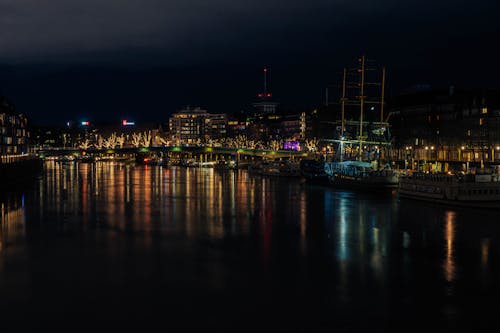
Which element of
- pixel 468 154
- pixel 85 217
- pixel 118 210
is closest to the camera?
pixel 85 217

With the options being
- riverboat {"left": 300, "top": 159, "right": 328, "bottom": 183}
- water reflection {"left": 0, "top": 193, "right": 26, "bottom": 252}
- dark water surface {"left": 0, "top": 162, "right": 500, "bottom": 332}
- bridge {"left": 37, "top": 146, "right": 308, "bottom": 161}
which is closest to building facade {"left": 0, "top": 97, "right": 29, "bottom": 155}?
water reflection {"left": 0, "top": 193, "right": 26, "bottom": 252}

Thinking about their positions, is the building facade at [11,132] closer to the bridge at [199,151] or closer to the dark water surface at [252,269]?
the bridge at [199,151]

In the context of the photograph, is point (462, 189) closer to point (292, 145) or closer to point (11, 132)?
point (11, 132)

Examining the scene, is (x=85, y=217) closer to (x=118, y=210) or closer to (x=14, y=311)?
(x=118, y=210)

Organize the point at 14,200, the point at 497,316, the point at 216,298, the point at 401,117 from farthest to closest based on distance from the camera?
the point at 401,117, the point at 14,200, the point at 216,298, the point at 497,316

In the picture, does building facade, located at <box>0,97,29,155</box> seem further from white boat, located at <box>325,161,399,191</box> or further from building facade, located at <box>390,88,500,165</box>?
building facade, located at <box>390,88,500,165</box>

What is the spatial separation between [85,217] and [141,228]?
7.01 meters

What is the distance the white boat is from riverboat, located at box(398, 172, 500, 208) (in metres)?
9.17

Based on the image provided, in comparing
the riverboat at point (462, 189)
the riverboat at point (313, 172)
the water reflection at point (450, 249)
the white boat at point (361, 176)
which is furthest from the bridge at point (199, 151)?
the water reflection at point (450, 249)

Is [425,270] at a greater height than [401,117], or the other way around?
[401,117]

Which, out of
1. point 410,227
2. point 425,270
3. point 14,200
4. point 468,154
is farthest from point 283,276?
point 468,154

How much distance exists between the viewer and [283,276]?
23766mm

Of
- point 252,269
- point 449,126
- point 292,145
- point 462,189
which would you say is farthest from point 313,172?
point 292,145

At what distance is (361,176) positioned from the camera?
209ft
